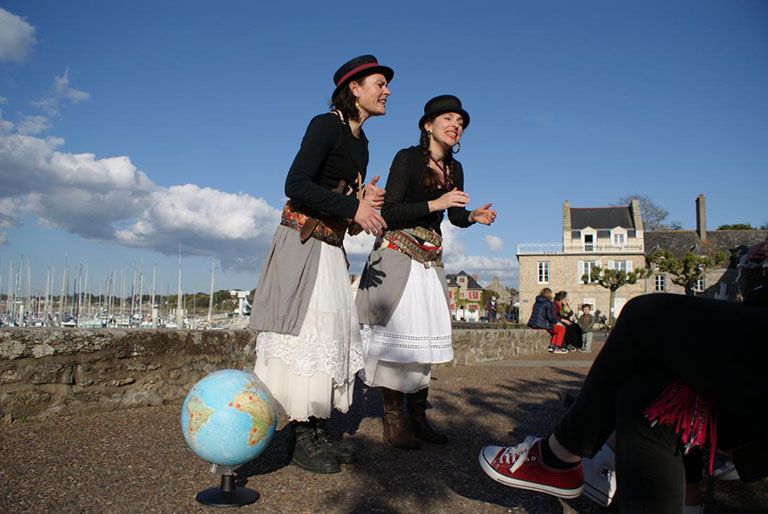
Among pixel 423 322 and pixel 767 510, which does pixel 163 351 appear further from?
pixel 767 510

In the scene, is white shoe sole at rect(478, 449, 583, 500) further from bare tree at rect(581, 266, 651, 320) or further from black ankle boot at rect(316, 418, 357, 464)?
bare tree at rect(581, 266, 651, 320)

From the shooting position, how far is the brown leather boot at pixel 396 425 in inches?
157

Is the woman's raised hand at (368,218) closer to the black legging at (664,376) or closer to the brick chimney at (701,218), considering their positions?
the black legging at (664,376)

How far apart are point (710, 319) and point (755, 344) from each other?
13 centimetres

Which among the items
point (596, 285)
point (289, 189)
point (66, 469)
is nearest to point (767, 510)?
point (289, 189)

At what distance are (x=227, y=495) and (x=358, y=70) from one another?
264 cm

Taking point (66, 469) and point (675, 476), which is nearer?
point (675, 476)

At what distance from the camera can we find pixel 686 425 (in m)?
1.67

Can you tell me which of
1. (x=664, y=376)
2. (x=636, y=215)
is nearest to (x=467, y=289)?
(x=636, y=215)

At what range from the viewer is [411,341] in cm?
410

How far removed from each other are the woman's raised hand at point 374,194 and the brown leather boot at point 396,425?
1535 millimetres

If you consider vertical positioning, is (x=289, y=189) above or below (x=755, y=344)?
above

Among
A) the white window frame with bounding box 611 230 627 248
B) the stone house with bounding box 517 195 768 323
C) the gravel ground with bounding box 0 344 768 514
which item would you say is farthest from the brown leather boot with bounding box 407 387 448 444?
the white window frame with bounding box 611 230 627 248

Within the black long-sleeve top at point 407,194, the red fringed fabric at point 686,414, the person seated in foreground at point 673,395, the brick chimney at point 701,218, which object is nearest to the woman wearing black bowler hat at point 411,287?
the black long-sleeve top at point 407,194
